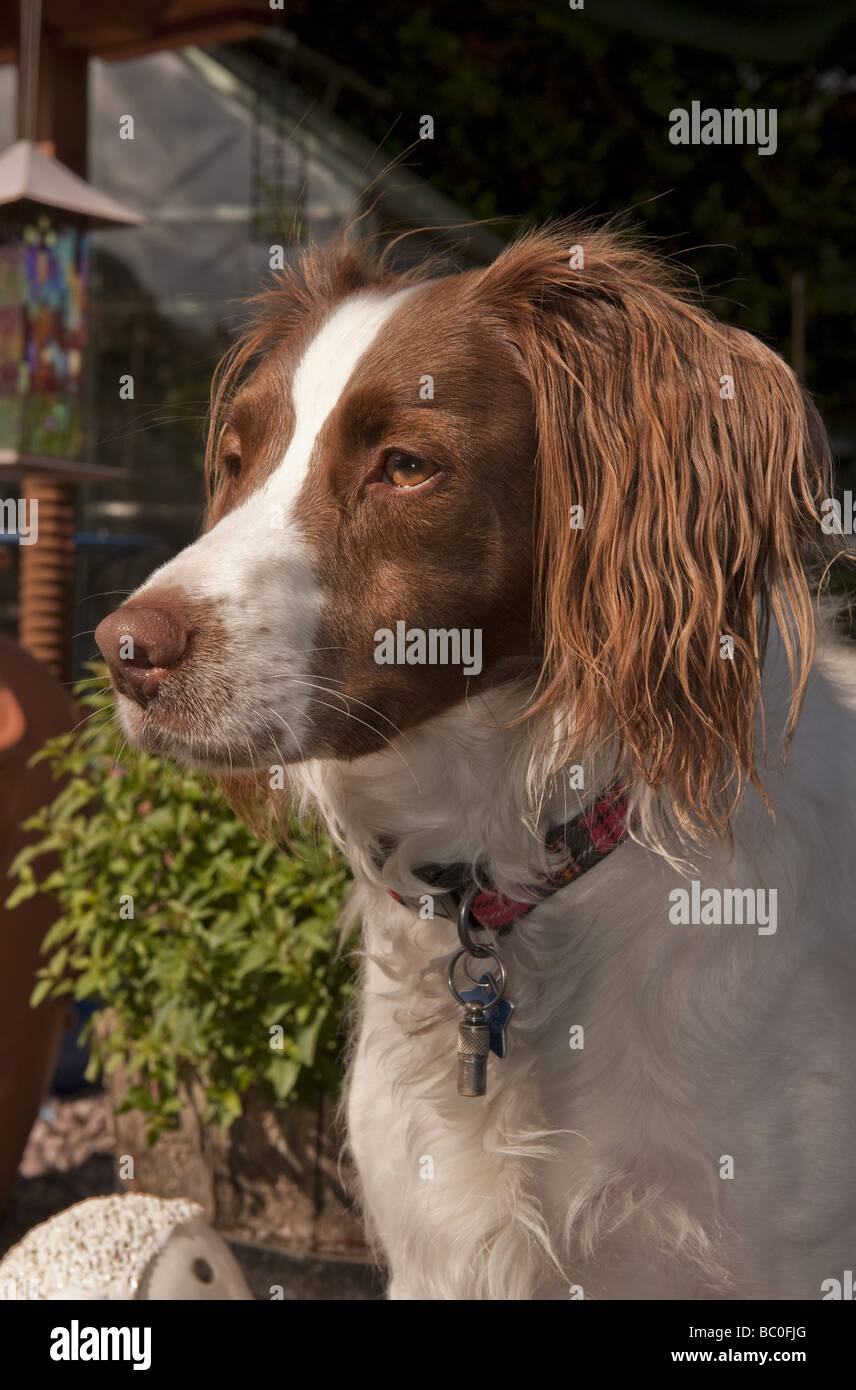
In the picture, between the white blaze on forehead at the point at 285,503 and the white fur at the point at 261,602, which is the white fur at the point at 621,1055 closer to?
the white fur at the point at 261,602

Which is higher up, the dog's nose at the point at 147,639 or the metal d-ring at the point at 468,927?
the dog's nose at the point at 147,639

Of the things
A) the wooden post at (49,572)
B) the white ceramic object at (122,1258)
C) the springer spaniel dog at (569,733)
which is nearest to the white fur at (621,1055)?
the springer spaniel dog at (569,733)

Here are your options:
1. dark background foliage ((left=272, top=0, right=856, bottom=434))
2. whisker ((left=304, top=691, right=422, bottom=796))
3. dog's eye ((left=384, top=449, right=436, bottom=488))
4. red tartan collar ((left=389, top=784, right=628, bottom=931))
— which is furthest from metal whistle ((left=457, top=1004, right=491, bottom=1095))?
dark background foliage ((left=272, top=0, right=856, bottom=434))

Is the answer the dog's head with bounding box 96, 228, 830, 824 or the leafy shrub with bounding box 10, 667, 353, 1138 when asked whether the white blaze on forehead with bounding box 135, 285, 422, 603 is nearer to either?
the dog's head with bounding box 96, 228, 830, 824

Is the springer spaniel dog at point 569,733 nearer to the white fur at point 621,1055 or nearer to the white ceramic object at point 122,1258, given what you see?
the white fur at point 621,1055

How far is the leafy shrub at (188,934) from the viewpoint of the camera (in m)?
2.94

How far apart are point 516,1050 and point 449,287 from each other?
113cm

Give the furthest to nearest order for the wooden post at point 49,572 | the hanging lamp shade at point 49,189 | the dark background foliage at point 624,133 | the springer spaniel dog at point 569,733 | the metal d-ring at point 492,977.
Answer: the dark background foliage at point 624,133 → the wooden post at point 49,572 → the hanging lamp shade at point 49,189 → the metal d-ring at point 492,977 → the springer spaniel dog at point 569,733

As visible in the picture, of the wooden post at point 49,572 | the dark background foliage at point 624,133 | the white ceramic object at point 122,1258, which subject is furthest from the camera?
the dark background foliage at point 624,133

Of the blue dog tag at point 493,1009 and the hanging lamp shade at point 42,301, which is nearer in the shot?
the blue dog tag at point 493,1009

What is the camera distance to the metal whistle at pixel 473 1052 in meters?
1.89

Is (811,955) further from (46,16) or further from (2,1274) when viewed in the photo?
(46,16)

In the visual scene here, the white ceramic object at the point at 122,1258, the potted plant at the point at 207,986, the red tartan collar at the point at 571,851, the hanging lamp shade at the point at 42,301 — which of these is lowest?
the white ceramic object at the point at 122,1258

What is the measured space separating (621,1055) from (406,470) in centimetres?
86
